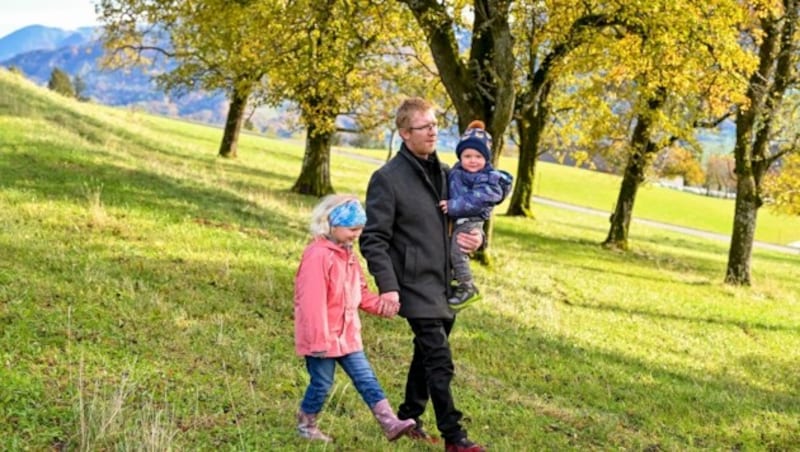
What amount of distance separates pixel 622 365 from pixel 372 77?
1607 cm

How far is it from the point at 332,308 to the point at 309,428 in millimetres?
963

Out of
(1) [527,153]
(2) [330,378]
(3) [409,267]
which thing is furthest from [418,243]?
(1) [527,153]

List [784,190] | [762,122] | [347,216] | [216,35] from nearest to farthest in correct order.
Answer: [347,216] < [216,35] < [762,122] < [784,190]

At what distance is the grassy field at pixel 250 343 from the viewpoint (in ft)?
17.9

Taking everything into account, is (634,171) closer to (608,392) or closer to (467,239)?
(608,392)

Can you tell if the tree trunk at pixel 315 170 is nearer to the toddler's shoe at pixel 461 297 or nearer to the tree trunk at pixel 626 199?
the tree trunk at pixel 626 199

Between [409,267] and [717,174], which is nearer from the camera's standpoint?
[409,267]

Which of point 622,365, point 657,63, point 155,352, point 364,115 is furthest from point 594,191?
point 155,352

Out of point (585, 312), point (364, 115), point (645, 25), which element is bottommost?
point (585, 312)

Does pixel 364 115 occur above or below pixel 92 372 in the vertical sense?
above

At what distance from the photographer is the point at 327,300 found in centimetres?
514

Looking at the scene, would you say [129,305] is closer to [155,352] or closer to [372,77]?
[155,352]

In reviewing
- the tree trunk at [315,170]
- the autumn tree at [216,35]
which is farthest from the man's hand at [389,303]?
the tree trunk at [315,170]

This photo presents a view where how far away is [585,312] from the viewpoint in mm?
13898
